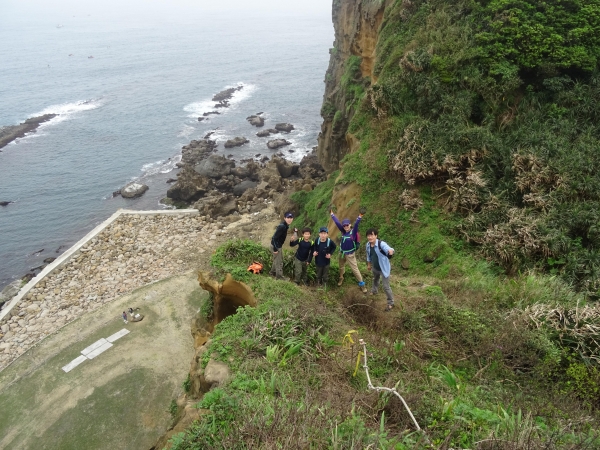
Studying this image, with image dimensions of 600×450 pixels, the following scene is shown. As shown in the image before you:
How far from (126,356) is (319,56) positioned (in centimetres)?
7967

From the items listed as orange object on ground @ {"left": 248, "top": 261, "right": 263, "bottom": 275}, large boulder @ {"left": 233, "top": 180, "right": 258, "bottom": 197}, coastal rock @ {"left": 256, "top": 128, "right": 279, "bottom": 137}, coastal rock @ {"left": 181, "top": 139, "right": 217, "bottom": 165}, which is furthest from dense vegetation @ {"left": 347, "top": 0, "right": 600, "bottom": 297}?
coastal rock @ {"left": 256, "top": 128, "right": 279, "bottom": 137}

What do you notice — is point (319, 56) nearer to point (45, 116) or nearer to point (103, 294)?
point (45, 116)

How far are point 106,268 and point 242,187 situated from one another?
13.3m

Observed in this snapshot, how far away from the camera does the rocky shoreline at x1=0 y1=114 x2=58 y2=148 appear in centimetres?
4688

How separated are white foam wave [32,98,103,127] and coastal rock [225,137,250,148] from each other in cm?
2550

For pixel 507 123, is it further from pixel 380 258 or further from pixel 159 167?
pixel 159 167

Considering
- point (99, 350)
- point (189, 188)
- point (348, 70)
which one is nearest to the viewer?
point (99, 350)

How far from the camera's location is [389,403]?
5.71 metres

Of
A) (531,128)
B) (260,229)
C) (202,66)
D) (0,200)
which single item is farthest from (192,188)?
(202,66)

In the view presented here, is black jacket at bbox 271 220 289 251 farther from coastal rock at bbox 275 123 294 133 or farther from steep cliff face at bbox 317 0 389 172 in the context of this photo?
coastal rock at bbox 275 123 294 133

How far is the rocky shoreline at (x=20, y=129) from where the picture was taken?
46875 mm

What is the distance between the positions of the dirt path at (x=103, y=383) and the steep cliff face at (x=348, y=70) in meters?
11.9

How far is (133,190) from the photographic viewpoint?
3497 centimetres

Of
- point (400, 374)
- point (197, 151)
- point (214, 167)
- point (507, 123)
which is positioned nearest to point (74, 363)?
point (400, 374)
